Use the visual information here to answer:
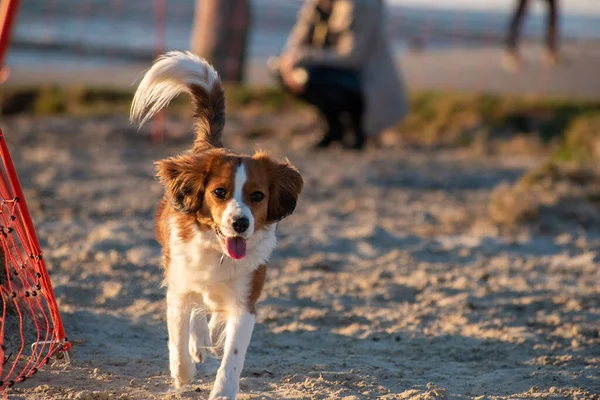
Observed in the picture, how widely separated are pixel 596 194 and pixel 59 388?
577 centimetres

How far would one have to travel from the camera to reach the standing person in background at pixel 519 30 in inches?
526

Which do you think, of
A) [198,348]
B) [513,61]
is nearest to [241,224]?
[198,348]

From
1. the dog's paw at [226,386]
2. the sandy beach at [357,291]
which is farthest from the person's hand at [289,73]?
the dog's paw at [226,386]

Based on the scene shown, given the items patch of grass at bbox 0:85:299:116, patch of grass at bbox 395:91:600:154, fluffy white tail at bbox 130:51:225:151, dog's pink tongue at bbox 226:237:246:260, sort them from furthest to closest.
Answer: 1. patch of grass at bbox 0:85:299:116
2. patch of grass at bbox 395:91:600:154
3. fluffy white tail at bbox 130:51:225:151
4. dog's pink tongue at bbox 226:237:246:260

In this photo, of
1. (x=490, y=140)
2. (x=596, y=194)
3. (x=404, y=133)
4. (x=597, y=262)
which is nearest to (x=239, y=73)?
(x=404, y=133)

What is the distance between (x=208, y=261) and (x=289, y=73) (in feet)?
21.2

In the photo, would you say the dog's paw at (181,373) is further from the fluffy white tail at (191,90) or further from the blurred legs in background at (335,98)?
the blurred legs in background at (335,98)

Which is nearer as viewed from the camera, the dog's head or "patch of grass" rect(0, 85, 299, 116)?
the dog's head

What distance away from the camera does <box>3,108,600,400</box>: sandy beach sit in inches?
167

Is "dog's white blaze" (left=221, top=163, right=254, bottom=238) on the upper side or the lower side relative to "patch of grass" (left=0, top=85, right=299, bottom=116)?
upper

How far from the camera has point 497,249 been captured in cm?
695

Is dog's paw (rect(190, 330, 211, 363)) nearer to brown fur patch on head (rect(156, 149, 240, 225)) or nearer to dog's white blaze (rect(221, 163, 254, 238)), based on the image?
brown fur patch on head (rect(156, 149, 240, 225))

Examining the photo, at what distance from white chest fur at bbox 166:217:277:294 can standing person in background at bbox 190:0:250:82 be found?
1013 cm

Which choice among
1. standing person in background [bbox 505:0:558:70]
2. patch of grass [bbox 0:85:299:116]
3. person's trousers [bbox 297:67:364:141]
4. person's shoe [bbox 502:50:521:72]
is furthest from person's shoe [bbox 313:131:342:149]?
person's shoe [bbox 502:50:521:72]
